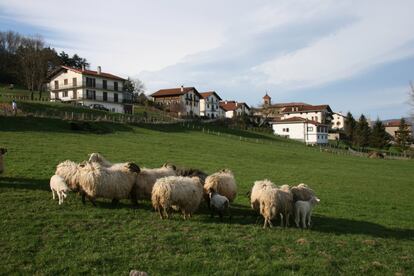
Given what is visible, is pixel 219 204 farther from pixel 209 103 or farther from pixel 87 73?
pixel 209 103

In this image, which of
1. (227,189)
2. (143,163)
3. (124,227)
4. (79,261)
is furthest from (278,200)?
(143,163)

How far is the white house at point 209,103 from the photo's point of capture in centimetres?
12393

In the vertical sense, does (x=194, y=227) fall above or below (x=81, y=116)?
below

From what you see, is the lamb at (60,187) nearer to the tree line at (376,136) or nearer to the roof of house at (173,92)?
the roof of house at (173,92)

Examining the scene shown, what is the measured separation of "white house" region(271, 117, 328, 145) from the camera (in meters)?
108

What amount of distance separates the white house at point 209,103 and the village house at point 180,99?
12.3 ft

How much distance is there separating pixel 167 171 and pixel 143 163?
11574mm

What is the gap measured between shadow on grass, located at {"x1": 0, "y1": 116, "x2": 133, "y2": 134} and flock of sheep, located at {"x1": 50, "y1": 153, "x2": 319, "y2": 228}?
2869 cm

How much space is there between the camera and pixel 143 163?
91.2ft

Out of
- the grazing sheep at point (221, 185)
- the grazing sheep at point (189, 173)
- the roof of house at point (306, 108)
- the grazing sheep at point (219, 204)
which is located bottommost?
the grazing sheep at point (219, 204)

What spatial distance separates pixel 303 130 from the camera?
110 metres

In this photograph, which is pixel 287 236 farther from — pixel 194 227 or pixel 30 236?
pixel 30 236

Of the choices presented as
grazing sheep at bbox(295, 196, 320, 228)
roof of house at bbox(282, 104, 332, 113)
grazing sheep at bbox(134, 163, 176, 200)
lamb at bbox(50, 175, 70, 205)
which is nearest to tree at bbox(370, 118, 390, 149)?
roof of house at bbox(282, 104, 332, 113)

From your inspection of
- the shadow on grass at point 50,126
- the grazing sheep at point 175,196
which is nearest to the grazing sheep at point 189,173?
the grazing sheep at point 175,196
